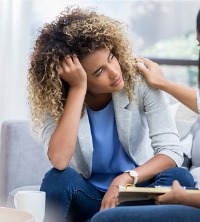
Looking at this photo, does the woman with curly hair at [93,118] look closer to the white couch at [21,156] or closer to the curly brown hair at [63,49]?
the curly brown hair at [63,49]

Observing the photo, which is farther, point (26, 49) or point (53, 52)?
point (26, 49)

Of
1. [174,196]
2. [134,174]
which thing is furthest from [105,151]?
[174,196]

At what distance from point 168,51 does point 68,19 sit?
115 inches

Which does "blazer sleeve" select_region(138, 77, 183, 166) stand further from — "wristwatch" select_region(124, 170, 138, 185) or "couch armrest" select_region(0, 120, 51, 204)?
"couch armrest" select_region(0, 120, 51, 204)

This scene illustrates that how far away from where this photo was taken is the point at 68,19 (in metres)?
2.13

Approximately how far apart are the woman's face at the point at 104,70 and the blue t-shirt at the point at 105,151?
0.48 ft

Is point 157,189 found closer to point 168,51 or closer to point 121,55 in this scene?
point 121,55

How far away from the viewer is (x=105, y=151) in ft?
7.22

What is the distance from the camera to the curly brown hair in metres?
2.08

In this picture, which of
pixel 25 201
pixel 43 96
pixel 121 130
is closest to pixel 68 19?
pixel 43 96

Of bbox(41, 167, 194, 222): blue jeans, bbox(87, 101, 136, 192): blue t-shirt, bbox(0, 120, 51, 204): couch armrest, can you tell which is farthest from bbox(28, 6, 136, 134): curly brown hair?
bbox(0, 120, 51, 204): couch armrest

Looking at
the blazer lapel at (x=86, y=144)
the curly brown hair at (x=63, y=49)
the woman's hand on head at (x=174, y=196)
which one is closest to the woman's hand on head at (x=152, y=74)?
the curly brown hair at (x=63, y=49)

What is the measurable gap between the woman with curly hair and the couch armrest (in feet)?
1.89

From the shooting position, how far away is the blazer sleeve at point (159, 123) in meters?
2.16
